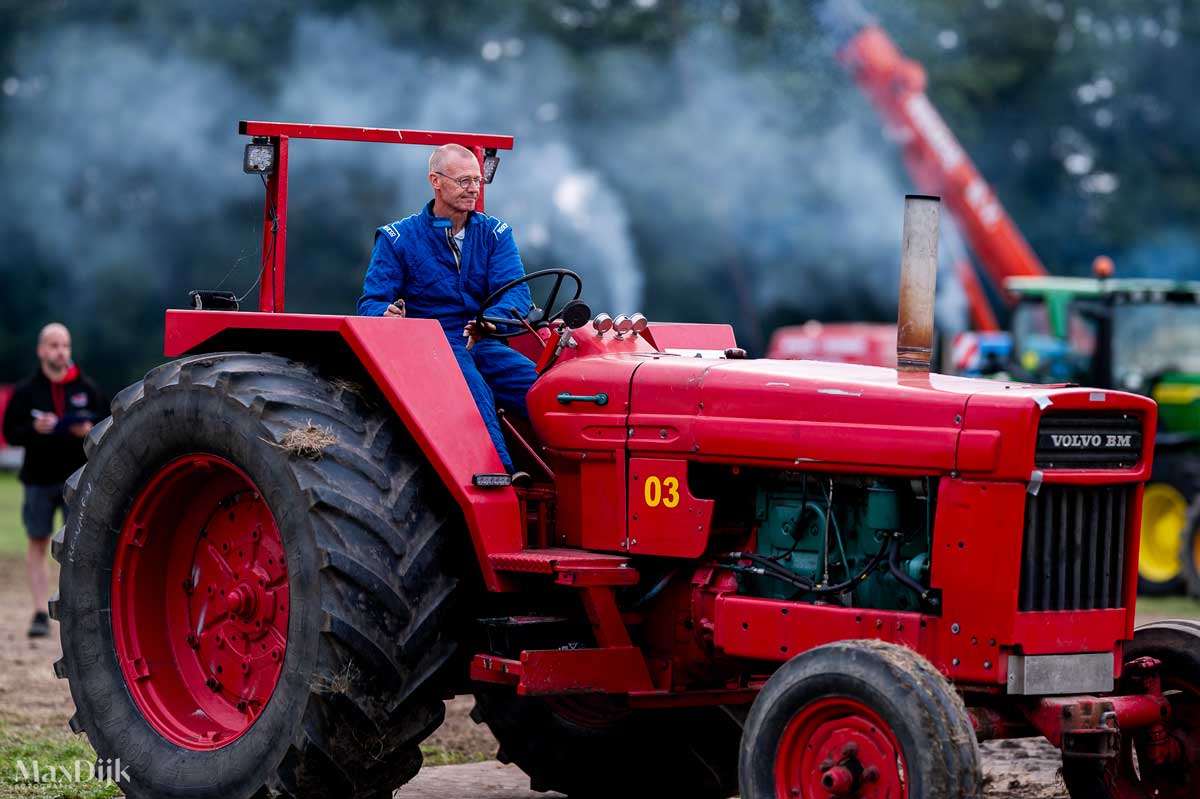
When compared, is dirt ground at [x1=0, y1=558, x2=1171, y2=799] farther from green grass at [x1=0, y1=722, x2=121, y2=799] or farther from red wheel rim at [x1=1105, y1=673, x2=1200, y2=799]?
red wheel rim at [x1=1105, y1=673, x2=1200, y2=799]

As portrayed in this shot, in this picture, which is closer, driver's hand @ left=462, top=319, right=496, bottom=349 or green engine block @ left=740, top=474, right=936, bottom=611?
green engine block @ left=740, top=474, right=936, bottom=611

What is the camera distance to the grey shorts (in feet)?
34.4

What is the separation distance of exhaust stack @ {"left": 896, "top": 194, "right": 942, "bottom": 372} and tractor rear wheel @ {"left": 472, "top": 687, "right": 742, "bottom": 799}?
Result: 1.63 meters

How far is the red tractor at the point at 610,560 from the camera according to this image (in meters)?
4.81

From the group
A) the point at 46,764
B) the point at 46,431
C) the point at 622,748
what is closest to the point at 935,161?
the point at 46,431

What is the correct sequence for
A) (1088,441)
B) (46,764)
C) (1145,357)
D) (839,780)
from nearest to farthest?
(839,780), (1088,441), (46,764), (1145,357)

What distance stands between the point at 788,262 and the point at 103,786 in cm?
2402

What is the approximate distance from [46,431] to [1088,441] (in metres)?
7.24

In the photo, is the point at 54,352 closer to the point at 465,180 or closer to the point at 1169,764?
the point at 465,180

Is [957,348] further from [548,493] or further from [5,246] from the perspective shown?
[5,246]

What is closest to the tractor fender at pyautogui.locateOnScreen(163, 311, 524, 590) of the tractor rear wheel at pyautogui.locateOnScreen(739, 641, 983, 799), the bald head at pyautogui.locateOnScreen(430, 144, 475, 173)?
the bald head at pyautogui.locateOnScreen(430, 144, 475, 173)

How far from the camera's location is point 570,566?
17.2ft

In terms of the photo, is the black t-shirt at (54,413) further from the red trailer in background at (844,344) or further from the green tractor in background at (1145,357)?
the red trailer in background at (844,344)

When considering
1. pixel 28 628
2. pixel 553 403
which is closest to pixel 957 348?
pixel 28 628
